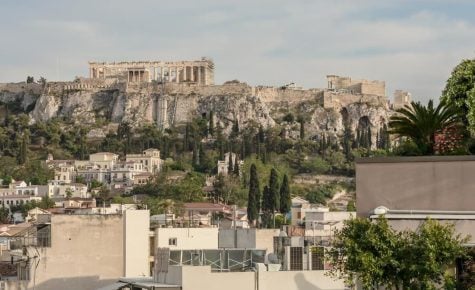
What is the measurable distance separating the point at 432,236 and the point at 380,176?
0.94m

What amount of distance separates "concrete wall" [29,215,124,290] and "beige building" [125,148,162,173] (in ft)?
446

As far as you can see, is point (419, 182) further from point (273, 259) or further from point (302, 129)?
point (302, 129)

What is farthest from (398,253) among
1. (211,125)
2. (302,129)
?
(302,129)

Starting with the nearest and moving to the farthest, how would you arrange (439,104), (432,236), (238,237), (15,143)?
(432,236) < (439,104) < (238,237) < (15,143)

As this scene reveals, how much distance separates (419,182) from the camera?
15.5 meters

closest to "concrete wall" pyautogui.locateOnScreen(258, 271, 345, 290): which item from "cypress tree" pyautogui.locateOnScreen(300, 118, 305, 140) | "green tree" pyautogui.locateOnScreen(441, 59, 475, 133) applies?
"green tree" pyautogui.locateOnScreen(441, 59, 475, 133)

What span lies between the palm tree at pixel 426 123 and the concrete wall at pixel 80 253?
62.4 ft

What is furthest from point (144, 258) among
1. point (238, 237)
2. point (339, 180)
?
point (339, 180)

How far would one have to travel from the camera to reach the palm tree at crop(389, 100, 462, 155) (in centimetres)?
1834

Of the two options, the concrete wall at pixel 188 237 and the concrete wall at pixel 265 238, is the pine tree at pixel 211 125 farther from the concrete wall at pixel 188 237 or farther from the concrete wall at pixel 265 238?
the concrete wall at pixel 265 238

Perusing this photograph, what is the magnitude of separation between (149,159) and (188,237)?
446 ft

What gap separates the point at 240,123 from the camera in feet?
632

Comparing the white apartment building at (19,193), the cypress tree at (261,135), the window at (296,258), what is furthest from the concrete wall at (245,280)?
the cypress tree at (261,135)

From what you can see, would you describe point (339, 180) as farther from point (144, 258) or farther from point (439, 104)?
point (439, 104)
